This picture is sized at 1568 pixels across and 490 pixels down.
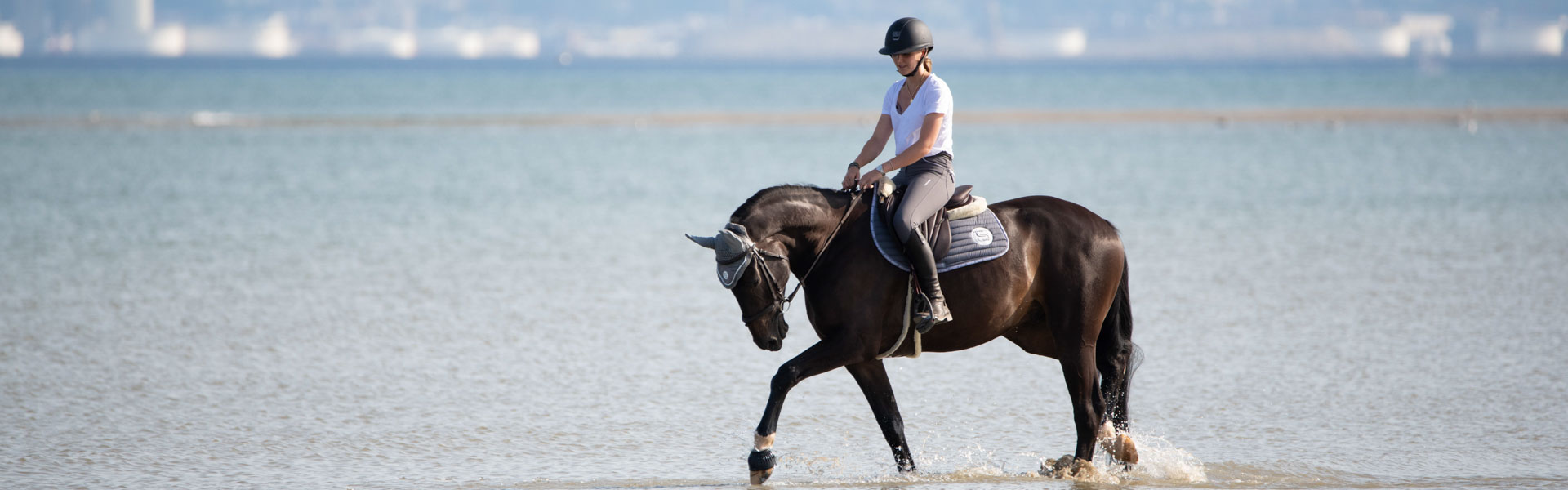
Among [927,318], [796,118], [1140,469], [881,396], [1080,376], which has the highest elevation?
[796,118]

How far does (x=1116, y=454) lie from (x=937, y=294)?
4.42 ft

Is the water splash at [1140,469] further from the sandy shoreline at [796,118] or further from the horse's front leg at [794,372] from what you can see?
the sandy shoreline at [796,118]

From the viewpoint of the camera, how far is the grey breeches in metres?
6.22

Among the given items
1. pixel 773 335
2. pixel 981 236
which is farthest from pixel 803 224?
pixel 981 236

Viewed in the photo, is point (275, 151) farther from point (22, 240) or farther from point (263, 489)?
point (263, 489)

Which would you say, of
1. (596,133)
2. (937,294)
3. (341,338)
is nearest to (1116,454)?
(937,294)

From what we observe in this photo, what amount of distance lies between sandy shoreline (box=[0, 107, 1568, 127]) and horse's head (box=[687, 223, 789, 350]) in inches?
1801

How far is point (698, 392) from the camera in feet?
29.1

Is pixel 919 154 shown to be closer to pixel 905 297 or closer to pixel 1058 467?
pixel 905 297

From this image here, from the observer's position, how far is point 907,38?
247 inches

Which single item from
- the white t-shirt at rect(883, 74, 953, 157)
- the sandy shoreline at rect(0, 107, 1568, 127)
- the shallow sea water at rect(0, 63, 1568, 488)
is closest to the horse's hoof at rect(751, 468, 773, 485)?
the shallow sea water at rect(0, 63, 1568, 488)

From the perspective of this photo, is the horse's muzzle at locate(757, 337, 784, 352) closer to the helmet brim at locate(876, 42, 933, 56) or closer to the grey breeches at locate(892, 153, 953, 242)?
the grey breeches at locate(892, 153, 953, 242)

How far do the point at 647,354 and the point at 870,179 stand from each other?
4180 millimetres

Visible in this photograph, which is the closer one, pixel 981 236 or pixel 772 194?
pixel 772 194
